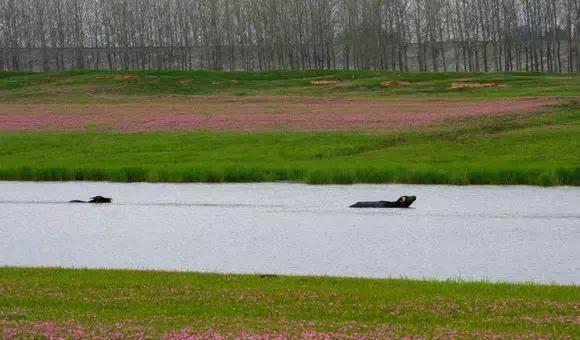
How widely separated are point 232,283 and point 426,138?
3144 cm

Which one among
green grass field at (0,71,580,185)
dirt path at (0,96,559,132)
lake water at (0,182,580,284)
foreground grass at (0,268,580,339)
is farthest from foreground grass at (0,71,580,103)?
foreground grass at (0,268,580,339)

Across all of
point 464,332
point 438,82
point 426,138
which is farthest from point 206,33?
point 464,332

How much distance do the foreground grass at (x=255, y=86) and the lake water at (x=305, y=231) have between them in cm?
4369

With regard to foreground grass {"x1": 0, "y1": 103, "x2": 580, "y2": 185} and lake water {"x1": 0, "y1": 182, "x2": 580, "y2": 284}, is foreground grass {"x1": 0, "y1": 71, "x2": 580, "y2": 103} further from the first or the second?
lake water {"x1": 0, "y1": 182, "x2": 580, "y2": 284}

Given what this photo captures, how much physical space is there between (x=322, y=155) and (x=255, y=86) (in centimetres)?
5528

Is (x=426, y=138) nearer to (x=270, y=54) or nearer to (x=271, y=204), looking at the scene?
(x=271, y=204)

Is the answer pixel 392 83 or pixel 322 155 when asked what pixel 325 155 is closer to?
pixel 322 155

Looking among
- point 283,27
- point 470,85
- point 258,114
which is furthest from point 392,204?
point 283,27

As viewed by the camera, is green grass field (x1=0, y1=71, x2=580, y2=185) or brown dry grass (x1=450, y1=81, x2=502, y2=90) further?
brown dry grass (x1=450, y1=81, x2=502, y2=90)

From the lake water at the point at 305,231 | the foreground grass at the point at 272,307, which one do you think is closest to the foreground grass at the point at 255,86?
the lake water at the point at 305,231

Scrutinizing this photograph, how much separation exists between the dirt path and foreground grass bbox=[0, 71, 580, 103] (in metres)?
11.4

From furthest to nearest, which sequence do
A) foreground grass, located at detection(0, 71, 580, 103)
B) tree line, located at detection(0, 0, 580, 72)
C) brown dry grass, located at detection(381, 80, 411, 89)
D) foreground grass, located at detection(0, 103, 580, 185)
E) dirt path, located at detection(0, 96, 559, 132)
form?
tree line, located at detection(0, 0, 580, 72)
brown dry grass, located at detection(381, 80, 411, 89)
foreground grass, located at detection(0, 71, 580, 103)
dirt path, located at detection(0, 96, 559, 132)
foreground grass, located at detection(0, 103, 580, 185)

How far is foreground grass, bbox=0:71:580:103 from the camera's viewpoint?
8131 cm

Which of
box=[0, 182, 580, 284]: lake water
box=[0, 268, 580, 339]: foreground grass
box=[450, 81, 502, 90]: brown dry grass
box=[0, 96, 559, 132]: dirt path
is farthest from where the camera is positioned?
box=[450, 81, 502, 90]: brown dry grass
